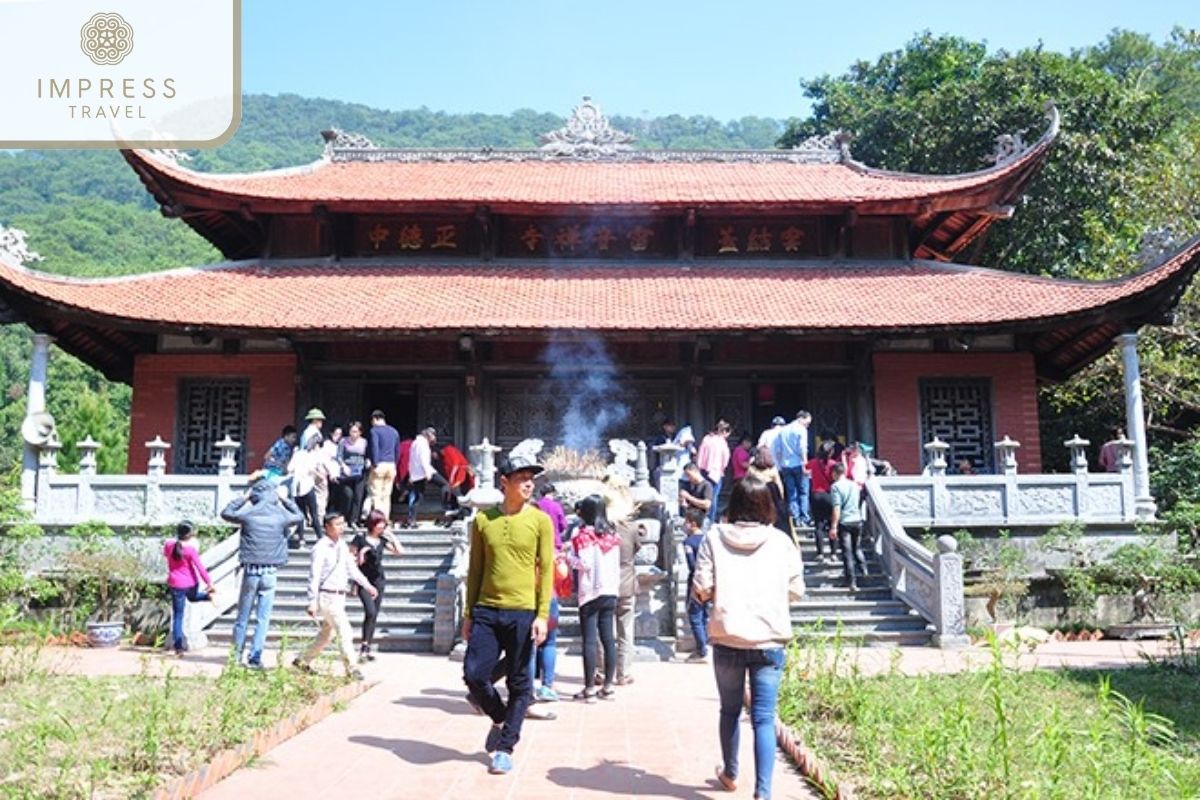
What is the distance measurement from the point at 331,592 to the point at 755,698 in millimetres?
4250

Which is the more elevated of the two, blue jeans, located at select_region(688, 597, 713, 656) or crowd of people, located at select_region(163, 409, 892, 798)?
crowd of people, located at select_region(163, 409, 892, 798)

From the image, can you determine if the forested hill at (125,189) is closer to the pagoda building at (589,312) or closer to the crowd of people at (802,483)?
the pagoda building at (589,312)

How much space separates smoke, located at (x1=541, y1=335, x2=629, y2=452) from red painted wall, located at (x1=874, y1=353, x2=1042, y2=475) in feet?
13.9

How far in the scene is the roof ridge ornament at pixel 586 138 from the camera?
20062 mm

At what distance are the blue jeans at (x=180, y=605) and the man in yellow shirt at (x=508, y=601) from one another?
5487 millimetres

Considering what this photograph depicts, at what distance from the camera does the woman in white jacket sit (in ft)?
15.1

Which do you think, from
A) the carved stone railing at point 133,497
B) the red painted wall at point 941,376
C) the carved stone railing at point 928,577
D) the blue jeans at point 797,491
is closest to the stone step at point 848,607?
the carved stone railing at point 928,577

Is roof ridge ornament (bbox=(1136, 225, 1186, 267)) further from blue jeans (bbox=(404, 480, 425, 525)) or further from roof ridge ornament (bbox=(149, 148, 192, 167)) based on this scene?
roof ridge ornament (bbox=(149, 148, 192, 167))

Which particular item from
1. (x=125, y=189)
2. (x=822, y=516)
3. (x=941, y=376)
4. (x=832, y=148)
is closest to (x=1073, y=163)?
(x=832, y=148)

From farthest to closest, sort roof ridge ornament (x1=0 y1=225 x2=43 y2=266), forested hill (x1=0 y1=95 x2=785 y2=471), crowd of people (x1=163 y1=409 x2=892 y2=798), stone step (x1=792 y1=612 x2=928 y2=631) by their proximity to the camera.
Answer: forested hill (x1=0 y1=95 x2=785 y2=471)
roof ridge ornament (x1=0 y1=225 x2=43 y2=266)
stone step (x1=792 y1=612 x2=928 y2=631)
crowd of people (x1=163 y1=409 x2=892 y2=798)

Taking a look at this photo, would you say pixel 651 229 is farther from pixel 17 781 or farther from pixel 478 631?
pixel 17 781

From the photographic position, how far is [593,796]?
4781 millimetres

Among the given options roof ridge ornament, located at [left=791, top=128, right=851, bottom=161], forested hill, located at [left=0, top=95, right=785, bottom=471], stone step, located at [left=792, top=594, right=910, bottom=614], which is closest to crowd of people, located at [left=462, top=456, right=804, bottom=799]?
stone step, located at [left=792, top=594, right=910, bottom=614]

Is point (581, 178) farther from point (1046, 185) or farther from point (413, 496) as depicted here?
point (1046, 185)
